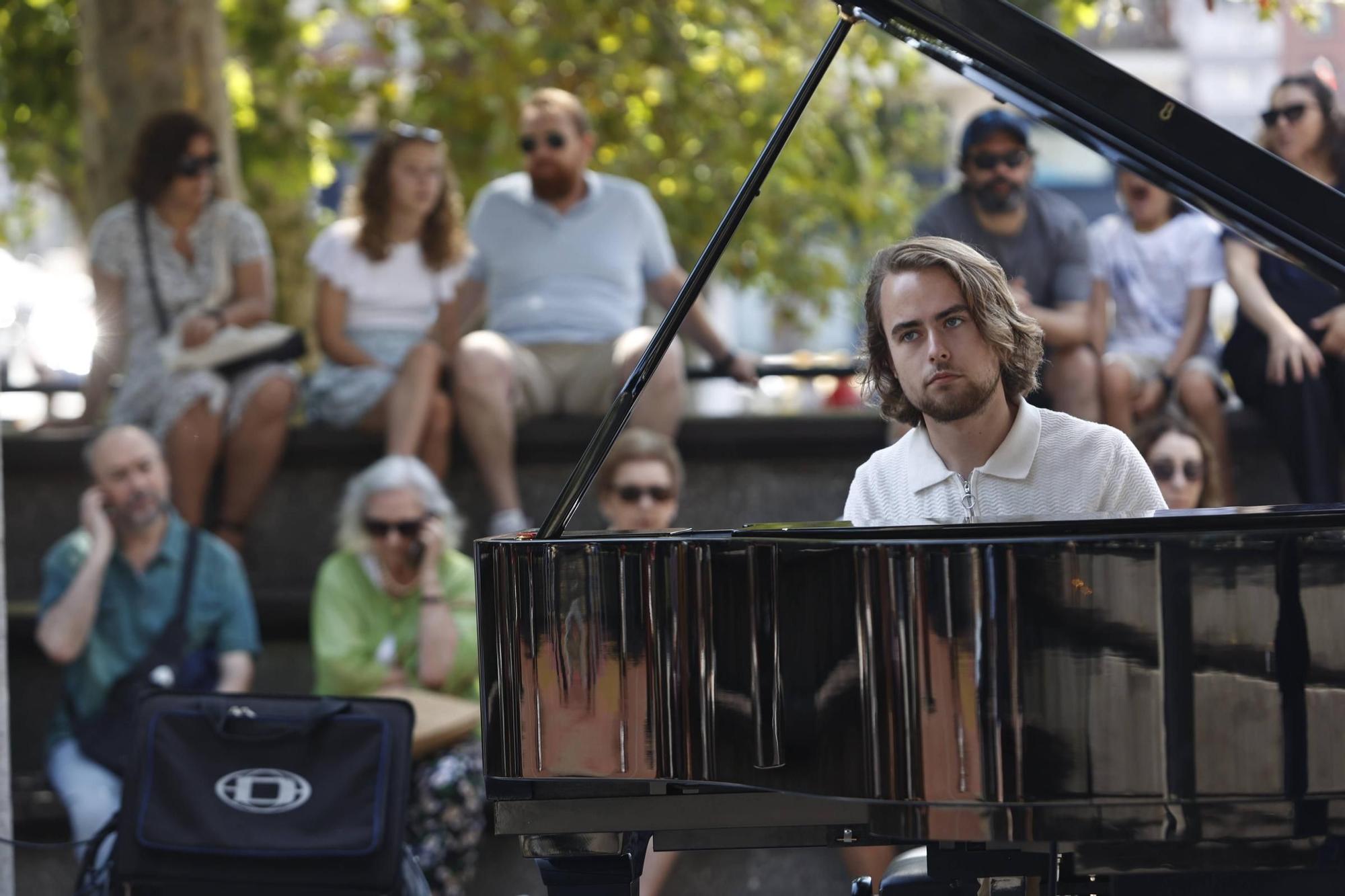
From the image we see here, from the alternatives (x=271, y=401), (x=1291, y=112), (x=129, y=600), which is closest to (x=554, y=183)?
(x=271, y=401)

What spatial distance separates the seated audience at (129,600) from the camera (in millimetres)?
4859

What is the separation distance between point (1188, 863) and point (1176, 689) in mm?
274

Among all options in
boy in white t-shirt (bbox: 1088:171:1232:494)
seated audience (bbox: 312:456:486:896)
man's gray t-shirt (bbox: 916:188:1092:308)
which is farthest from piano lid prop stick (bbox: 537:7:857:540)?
boy in white t-shirt (bbox: 1088:171:1232:494)

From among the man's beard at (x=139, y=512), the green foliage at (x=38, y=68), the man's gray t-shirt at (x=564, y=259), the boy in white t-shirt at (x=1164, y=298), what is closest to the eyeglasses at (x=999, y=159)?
the boy in white t-shirt at (x=1164, y=298)

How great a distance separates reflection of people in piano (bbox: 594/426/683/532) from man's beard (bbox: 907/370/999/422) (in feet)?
6.18

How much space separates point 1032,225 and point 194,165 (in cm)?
292

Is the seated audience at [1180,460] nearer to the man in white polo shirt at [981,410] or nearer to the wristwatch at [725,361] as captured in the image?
the wristwatch at [725,361]

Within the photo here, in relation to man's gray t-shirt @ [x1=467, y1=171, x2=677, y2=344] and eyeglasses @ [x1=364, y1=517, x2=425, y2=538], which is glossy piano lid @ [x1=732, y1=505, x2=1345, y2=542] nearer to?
eyeglasses @ [x1=364, y1=517, x2=425, y2=538]

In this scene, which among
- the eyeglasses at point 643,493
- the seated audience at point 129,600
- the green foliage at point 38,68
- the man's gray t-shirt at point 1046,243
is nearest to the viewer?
the man's gray t-shirt at point 1046,243

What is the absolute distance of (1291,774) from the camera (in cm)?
238

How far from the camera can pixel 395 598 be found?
16.0ft

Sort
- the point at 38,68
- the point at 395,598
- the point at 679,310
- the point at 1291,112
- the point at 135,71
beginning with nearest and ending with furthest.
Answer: the point at 679,310 → the point at 395,598 → the point at 1291,112 → the point at 135,71 → the point at 38,68

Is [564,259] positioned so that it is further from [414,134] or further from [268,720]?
[268,720]

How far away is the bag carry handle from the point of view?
3.86m
